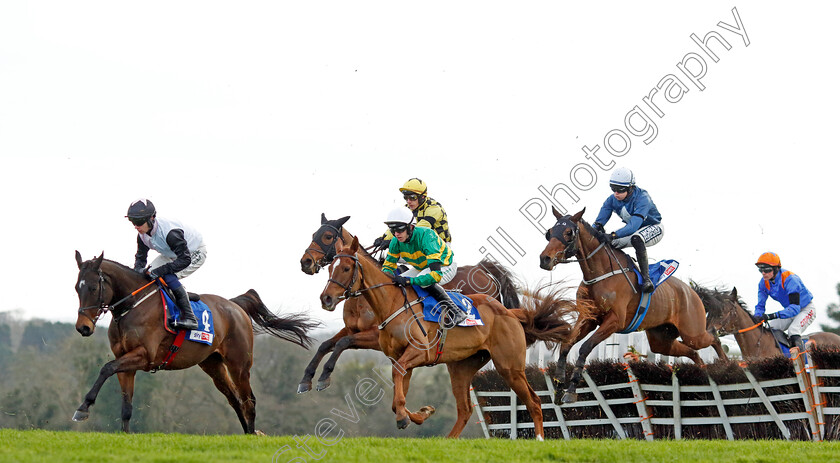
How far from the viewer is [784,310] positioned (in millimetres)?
13031

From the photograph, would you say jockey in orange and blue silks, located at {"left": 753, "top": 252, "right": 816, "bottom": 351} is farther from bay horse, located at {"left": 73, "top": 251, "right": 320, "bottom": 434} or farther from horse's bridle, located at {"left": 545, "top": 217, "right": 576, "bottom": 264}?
bay horse, located at {"left": 73, "top": 251, "right": 320, "bottom": 434}

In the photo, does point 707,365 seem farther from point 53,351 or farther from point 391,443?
point 53,351

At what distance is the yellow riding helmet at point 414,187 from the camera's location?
11.0m

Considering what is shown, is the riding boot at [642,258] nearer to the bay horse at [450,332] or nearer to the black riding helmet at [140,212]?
the bay horse at [450,332]

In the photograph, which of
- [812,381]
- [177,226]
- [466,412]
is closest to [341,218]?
[177,226]

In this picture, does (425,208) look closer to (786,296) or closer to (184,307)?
(184,307)

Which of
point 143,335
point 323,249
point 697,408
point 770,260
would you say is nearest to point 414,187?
point 323,249

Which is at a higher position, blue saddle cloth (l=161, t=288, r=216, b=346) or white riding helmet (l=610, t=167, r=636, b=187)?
white riding helmet (l=610, t=167, r=636, b=187)

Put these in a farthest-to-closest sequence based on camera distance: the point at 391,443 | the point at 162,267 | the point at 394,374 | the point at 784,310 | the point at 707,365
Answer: the point at 784,310 → the point at 707,365 → the point at 162,267 → the point at 394,374 → the point at 391,443

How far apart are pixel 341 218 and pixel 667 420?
15.0 ft

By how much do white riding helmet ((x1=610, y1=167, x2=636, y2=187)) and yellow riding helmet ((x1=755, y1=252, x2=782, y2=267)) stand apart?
2.92 metres

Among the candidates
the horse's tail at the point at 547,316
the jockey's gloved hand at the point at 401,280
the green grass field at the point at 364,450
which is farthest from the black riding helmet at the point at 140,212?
the horse's tail at the point at 547,316

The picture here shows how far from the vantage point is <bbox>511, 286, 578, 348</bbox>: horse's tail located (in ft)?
34.6

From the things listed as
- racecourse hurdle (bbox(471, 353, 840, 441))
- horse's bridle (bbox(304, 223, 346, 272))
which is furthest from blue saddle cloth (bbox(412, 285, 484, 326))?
racecourse hurdle (bbox(471, 353, 840, 441))
